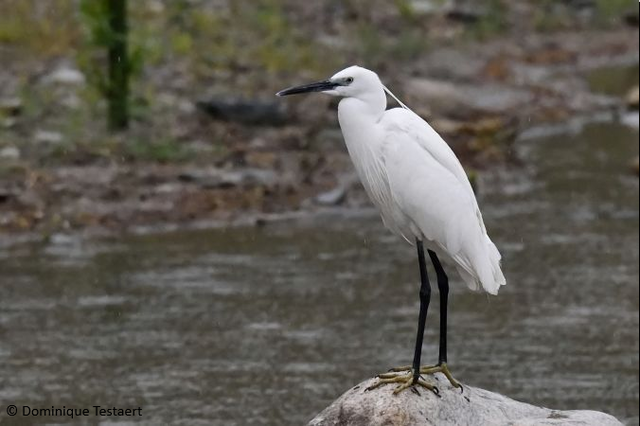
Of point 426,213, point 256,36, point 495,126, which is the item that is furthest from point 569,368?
point 256,36

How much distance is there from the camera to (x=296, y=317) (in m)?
11.6

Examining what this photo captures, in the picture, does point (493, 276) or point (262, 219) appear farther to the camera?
point (262, 219)

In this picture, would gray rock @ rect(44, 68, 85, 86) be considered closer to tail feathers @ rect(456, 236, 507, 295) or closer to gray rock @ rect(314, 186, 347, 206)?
gray rock @ rect(314, 186, 347, 206)

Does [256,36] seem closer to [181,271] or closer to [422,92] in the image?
[422,92]

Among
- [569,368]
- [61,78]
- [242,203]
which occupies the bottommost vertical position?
[569,368]

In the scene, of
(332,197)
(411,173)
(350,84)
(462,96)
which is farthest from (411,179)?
(462,96)

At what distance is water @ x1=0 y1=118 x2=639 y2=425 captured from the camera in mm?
10016

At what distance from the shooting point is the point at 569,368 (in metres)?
10.6

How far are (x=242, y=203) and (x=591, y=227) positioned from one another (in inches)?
139

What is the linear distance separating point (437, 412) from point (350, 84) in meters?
1.68

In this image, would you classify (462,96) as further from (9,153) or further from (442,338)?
(442,338)

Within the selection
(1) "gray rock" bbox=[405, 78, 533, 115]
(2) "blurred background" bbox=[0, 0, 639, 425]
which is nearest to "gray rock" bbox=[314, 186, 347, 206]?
(2) "blurred background" bbox=[0, 0, 639, 425]

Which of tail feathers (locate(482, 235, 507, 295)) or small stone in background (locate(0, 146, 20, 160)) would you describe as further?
small stone in background (locate(0, 146, 20, 160))

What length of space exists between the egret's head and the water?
316 centimetres
